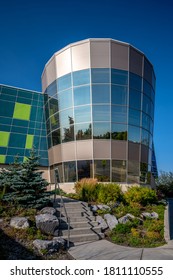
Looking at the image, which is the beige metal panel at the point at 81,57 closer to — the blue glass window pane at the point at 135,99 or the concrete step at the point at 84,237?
the blue glass window pane at the point at 135,99

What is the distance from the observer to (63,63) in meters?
20.2

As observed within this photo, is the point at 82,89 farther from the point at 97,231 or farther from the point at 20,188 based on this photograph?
the point at 97,231

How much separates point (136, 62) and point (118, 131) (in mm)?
6292

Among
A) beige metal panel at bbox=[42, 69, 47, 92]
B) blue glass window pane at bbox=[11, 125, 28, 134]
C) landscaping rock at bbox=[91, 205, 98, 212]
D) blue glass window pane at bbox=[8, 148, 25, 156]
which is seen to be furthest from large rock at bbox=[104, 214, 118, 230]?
beige metal panel at bbox=[42, 69, 47, 92]

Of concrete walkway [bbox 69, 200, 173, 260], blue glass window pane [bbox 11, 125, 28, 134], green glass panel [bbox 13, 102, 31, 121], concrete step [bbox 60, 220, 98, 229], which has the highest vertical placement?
green glass panel [bbox 13, 102, 31, 121]

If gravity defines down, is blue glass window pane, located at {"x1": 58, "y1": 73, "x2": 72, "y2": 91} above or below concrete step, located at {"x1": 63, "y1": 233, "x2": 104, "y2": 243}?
above

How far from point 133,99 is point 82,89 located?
4.20 metres

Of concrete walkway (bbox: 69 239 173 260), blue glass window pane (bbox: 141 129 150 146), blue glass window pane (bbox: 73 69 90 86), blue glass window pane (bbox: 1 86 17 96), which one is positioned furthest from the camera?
blue glass window pane (bbox: 1 86 17 96)

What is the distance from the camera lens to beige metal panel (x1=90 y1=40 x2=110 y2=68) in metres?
19.1

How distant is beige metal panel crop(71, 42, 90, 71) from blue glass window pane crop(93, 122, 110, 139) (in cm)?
478

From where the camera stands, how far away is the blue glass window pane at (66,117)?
1925cm

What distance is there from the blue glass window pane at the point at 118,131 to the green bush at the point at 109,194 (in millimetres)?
4990

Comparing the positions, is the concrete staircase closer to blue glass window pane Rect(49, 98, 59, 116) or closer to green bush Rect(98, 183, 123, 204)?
green bush Rect(98, 183, 123, 204)

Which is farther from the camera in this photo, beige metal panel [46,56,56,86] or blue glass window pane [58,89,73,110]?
beige metal panel [46,56,56,86]
